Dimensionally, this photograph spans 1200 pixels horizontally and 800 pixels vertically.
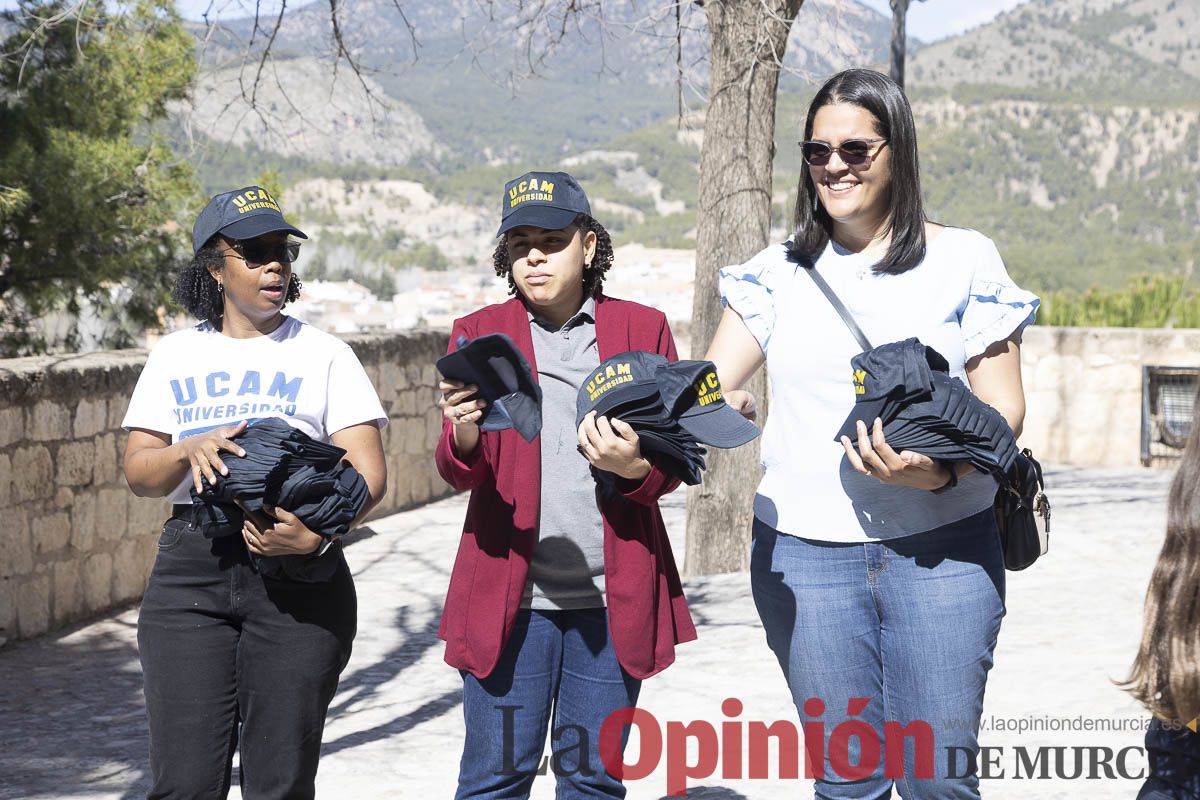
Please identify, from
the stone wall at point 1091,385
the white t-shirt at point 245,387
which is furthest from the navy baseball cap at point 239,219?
the stone wall at point 1091,385

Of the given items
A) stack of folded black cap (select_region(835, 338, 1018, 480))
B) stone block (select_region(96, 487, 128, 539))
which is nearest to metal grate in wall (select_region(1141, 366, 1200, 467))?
stone block (select_region(96, 487, 128, 539))

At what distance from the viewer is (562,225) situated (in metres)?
→ 2.79

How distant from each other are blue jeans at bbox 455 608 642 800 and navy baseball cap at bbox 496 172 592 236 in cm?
82

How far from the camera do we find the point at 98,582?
22.1ft

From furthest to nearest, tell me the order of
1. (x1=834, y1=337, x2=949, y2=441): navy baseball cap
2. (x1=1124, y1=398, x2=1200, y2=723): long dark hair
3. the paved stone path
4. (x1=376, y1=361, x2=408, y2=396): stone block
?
(x1=376, y1=361, x2=408, y2=396): stone block < the paved stone path < (x1=834, y1=337, x2=949, y2=441): navy baseball cap < (x1=1124, y1=398, x2=1200, y2=723): long dark hair

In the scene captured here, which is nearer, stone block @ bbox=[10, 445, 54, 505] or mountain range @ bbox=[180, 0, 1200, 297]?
stone block @ bbox=[10, 445, 54, 505]

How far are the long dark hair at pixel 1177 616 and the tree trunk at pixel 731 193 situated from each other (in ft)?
17.5

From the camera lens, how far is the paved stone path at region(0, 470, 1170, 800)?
4336 millimetres

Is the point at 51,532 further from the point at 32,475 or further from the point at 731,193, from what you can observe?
the point at 731,193

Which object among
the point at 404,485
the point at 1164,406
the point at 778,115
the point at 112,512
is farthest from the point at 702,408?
the point at 778,115

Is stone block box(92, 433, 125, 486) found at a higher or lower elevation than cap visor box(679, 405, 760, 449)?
lower

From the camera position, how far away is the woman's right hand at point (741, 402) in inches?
106

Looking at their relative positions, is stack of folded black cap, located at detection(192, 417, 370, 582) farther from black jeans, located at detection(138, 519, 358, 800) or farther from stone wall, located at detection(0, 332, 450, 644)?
stone wall, located at detection(0, 332, 450, 644)

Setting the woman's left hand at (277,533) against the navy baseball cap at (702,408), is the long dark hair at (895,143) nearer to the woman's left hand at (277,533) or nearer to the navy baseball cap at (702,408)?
the navy baseball cap at (702,408)
